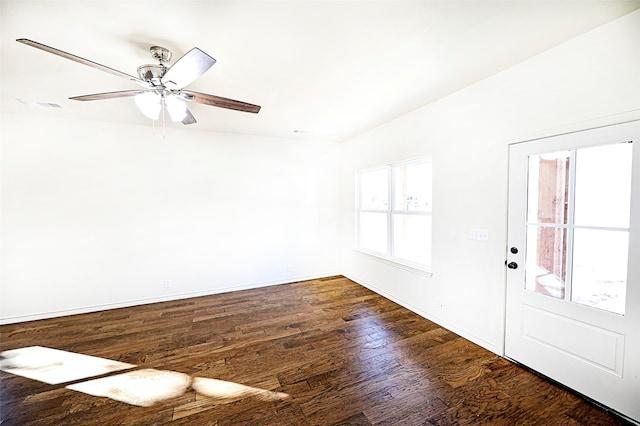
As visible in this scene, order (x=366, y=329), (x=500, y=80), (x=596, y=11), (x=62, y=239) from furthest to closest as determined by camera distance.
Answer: (x=62, y=239), (x=366, y=329), (x=500, y=80), (x=596, y=11)

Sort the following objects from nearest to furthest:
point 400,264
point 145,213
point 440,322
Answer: point 440,322
point 400,264
point 145,213

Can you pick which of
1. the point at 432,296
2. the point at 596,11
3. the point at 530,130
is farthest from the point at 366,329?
the point at 596,11

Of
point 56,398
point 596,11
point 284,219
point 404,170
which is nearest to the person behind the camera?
point 596,11

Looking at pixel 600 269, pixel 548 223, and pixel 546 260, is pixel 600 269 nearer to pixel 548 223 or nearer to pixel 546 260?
pixel 546 260

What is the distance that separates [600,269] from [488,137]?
136 centimetres

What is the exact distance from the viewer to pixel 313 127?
12.9ft

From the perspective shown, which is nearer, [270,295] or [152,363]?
[152,363]

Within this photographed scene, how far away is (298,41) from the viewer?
183cm

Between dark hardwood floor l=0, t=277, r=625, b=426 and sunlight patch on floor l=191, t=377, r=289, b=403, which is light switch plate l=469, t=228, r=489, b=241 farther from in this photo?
sunlight patch on floor l=191, t=377, r=289, b=403

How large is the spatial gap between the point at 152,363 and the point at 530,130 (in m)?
3.95

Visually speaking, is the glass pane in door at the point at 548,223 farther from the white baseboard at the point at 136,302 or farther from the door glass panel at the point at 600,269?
the white baseboard at the point at 136,302

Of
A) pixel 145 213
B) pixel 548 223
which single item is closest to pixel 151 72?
pixel 145 213

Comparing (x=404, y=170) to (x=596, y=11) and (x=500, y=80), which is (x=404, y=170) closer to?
(x=500, y=80)

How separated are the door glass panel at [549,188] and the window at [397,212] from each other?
1165 millimetres
